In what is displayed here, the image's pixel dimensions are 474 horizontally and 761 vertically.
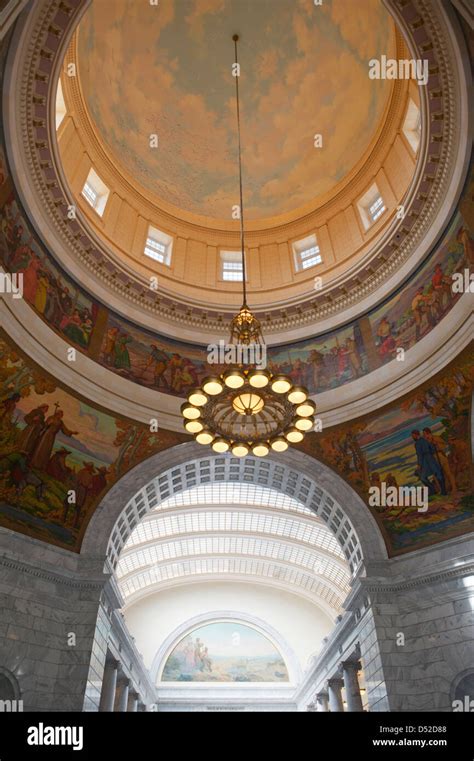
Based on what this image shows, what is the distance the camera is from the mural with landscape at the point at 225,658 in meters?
30.4

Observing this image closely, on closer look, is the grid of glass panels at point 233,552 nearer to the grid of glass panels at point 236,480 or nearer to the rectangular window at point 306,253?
the grid of glass panels at point 236,480

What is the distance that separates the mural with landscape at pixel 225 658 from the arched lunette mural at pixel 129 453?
2015 cm

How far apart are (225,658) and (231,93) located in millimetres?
28953

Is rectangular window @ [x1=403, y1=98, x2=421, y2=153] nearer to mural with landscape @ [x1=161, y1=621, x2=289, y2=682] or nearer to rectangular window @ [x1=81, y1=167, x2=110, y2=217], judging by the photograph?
rectangular window @ [x1=81, y1=167, x2=110, y2=217]

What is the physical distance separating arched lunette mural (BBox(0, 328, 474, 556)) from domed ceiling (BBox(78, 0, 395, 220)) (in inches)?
367

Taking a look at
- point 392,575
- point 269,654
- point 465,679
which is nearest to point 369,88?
point 392,575

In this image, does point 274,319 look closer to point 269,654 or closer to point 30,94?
point 30,94

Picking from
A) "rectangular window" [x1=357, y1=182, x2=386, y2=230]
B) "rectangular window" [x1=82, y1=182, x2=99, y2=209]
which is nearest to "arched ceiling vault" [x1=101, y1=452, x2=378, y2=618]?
"rectangular window" [x1=357, y1=182, x2=386, y2=230]

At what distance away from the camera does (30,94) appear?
11.6 meters

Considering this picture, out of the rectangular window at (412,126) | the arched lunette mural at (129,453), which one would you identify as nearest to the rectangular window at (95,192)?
the arched lunette mural at (129,453)

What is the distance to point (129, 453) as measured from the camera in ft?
50.2

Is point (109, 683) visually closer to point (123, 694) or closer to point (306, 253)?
point (123, 694)
